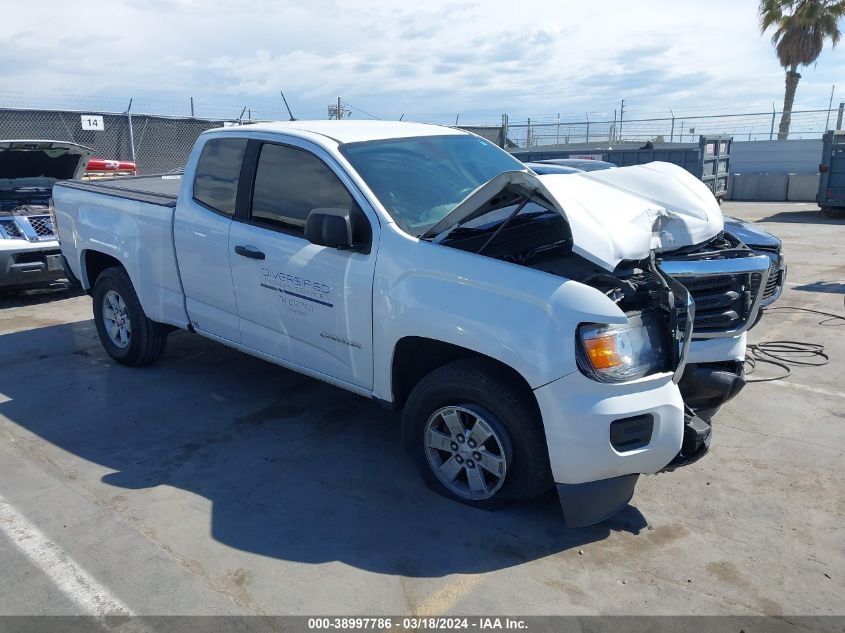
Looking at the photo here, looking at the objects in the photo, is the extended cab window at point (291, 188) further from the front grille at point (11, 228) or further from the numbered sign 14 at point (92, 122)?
the numbered sign 14 at point (92, 122)

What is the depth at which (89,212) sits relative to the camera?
6.07m

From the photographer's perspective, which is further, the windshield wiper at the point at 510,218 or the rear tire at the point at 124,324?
the rear tire at the point at 124,324

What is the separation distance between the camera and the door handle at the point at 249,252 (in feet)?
14.9

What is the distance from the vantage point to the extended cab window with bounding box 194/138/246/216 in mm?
4891

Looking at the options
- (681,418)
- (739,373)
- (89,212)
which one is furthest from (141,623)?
(89,212)

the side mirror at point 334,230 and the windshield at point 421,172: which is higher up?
the windshield at point 421,172

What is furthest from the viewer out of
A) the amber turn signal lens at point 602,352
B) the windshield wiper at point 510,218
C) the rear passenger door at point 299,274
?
Answer: the rear passenger door at point 299,274

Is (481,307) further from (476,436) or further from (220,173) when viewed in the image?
(220,173)

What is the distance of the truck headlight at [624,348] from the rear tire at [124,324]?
3887 mm

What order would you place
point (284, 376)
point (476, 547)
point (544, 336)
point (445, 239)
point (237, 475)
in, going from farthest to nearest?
point (284, 376) < point (237, 475) < point (445, 239) < point (476, 547) < point (544, 336)

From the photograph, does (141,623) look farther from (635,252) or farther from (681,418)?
(635,252)

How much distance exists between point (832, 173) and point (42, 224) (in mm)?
16977

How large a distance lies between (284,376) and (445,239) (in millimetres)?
2507

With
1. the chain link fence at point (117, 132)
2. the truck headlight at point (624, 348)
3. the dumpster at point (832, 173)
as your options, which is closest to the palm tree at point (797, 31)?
the dumpster at point (832, 173)
